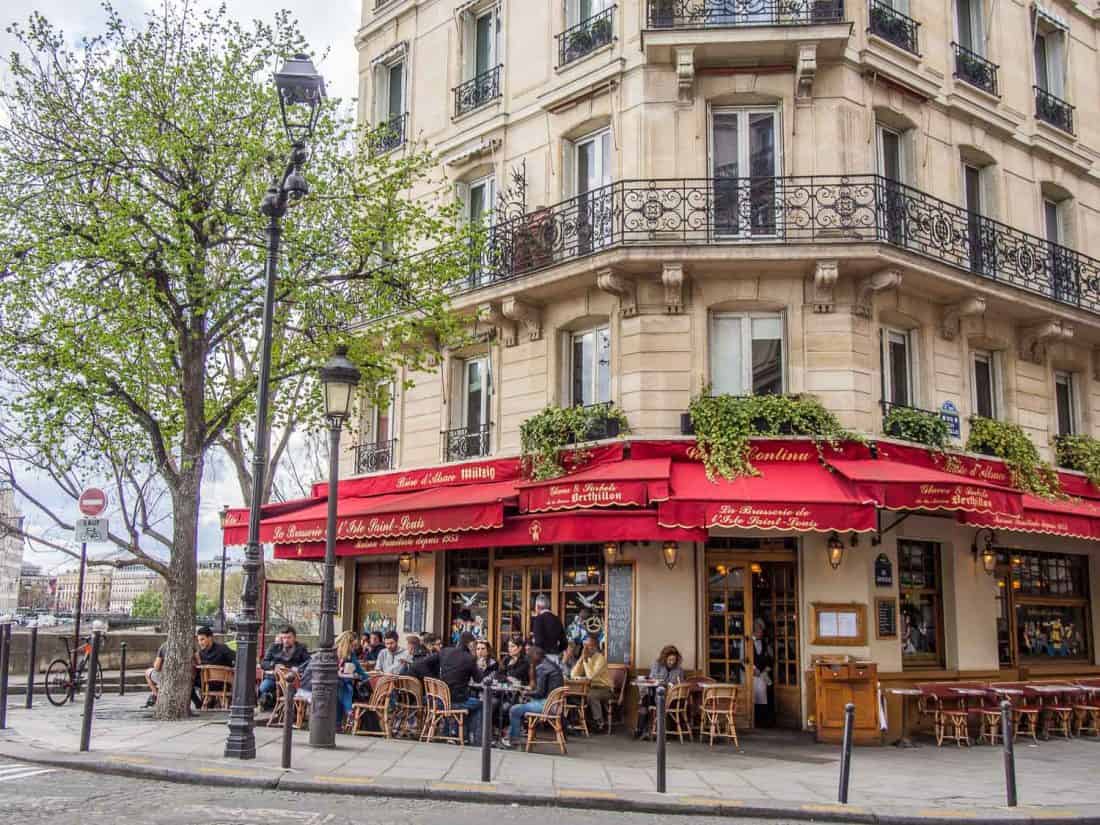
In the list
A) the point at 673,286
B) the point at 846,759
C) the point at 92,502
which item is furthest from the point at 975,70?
the point at 92,502

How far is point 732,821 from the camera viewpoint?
878cm

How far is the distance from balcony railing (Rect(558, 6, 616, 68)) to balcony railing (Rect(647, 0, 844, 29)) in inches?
39.6

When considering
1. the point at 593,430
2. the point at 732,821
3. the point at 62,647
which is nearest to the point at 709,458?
the point at 593,430

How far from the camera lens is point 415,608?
17.9 m

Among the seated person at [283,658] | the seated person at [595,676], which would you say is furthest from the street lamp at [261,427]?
the seated person at [595,676]

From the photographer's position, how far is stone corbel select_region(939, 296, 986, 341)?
51.5 feet

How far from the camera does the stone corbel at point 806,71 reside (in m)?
14.9

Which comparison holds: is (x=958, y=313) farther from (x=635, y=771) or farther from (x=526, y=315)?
(x=635, y=771)

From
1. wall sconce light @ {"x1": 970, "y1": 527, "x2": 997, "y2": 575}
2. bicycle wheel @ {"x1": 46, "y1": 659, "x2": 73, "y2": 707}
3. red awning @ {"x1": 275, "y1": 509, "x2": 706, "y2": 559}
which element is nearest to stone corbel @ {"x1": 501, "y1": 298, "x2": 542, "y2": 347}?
red awning @ {"x1": 275, "y1": 509, "x2": 706, "y2": 559}

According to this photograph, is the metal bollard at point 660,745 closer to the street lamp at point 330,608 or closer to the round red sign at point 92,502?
the street lamp at point 330,608

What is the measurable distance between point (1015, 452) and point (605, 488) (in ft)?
23.1

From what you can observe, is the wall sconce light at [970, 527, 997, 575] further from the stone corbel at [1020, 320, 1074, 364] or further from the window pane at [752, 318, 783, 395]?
the window pane at [752, 318, 783, 395]

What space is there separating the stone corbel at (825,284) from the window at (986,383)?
11.6 ft

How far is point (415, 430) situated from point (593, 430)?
4.48 metres
